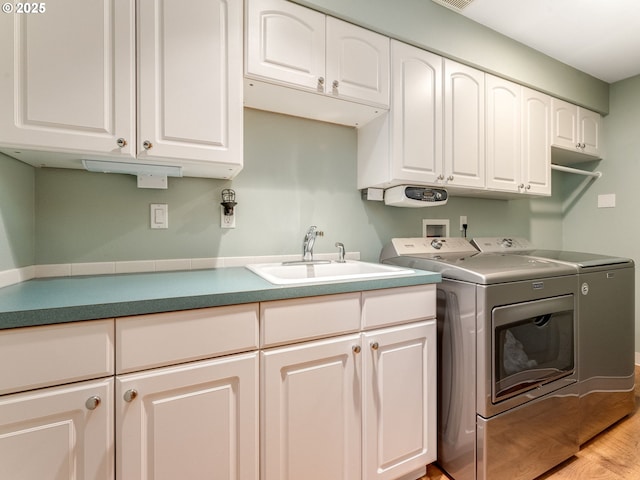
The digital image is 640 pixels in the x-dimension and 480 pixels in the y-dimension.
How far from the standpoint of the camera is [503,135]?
6.75 ft

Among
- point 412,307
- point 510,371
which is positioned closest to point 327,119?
point 412,307

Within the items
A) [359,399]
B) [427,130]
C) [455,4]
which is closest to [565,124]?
[455,4]

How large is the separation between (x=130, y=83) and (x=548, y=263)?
210 cm

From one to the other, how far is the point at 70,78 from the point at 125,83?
0.16 m

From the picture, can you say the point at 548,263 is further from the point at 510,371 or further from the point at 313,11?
the point at 313,11

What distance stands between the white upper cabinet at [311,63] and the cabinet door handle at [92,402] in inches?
50.0

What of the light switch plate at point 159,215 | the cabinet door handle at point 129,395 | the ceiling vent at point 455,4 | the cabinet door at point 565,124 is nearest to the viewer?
the cabinet door handle at point 129,395

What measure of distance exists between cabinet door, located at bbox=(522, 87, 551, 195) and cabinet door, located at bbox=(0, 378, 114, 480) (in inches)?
104

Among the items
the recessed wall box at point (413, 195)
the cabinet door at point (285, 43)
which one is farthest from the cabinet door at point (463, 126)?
the cabinet door at point (285, 43)

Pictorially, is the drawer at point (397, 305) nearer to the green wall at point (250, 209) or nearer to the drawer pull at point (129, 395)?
the green wall at point (250, 209)

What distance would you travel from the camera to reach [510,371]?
4.46 feet

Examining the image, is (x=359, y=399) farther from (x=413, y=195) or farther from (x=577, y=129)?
(x=577, y=129)

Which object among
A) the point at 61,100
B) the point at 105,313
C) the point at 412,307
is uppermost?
the point at 61,100

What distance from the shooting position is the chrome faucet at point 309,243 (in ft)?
5.45
